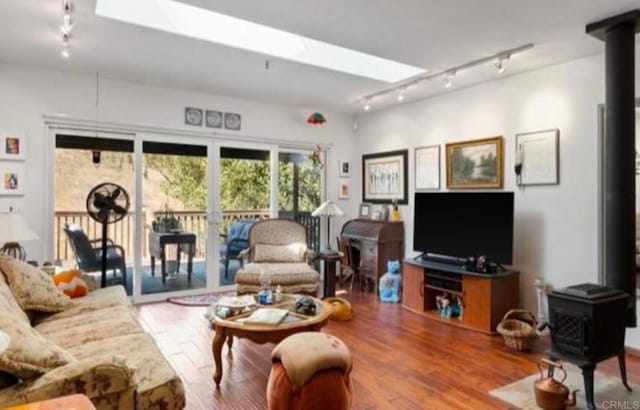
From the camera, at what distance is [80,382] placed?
151 centimetres

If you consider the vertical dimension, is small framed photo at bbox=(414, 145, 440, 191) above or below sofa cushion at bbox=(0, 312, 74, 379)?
above

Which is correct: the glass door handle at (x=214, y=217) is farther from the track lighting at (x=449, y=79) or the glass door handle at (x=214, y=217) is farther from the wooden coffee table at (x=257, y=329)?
the track lighting at (x=449, y=79)

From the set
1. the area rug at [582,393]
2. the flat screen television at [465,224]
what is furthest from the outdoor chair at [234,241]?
the area rug at [582,393]

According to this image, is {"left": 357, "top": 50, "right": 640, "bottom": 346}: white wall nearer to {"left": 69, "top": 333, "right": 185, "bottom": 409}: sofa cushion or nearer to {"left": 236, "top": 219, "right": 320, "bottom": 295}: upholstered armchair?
{"left": 236, "top": 219, "right": 320, "bottom": 295}: upholstered armchair

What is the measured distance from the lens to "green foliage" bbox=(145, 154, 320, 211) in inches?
192

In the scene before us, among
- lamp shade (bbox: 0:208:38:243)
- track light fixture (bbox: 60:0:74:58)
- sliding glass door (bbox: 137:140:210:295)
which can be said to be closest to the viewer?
track light fixture (bbox: 60:0:74:58)

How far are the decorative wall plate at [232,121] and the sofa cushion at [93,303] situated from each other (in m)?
2.54

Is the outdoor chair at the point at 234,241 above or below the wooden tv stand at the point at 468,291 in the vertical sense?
above

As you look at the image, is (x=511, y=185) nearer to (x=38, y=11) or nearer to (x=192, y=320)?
(x=192, y=320)

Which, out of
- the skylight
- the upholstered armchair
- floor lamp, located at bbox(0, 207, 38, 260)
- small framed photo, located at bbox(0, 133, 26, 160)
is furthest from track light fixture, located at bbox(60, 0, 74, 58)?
the upholstered armchair

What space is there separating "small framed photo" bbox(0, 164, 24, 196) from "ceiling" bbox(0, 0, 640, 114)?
1019mm

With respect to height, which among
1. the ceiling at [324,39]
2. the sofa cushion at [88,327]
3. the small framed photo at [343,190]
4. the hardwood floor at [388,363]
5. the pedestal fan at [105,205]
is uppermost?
the ceiling at [324,39]

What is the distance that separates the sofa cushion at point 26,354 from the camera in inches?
57.2

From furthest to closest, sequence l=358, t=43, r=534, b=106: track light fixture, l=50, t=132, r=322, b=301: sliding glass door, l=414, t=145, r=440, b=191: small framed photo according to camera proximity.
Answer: l=414, t=145, r=440, b=191: small framed photo, l=50, t=132, r=322, b=301: sliding glass door, l=358, t=43, r=534, b=106: track light fixture
